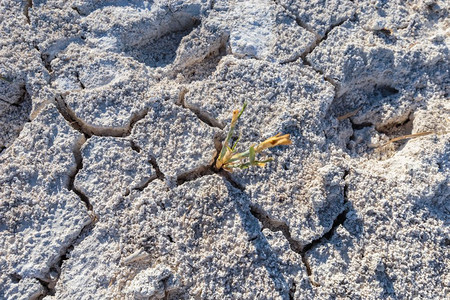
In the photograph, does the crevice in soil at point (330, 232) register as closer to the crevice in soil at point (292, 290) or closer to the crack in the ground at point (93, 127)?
the crevice in soil at point (292, 290)

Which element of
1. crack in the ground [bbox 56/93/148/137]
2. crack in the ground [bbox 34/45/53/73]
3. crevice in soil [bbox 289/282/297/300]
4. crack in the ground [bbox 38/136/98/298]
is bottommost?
crevice in soil [bbox 289/282/297/300]

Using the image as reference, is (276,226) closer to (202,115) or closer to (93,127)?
(202,115)

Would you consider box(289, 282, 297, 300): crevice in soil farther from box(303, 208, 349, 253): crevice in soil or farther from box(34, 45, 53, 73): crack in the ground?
box(34, 45, 53, 73): crack in the ground

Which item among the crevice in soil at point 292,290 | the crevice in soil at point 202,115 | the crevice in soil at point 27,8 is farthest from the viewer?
the crevice in soil at point 27,8

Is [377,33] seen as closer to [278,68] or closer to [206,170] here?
[278,68]

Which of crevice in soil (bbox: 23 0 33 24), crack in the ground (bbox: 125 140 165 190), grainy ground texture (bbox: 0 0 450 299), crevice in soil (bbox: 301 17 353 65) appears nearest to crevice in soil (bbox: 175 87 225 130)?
grainy ground texture (bbox: 0 0 450 299)

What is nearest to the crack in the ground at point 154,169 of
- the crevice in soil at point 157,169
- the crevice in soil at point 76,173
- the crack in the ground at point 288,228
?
the crevice in soil at point 157,169

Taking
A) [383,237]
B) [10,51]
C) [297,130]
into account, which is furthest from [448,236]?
[10,51]

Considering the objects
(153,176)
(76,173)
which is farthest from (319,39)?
(76,173)
